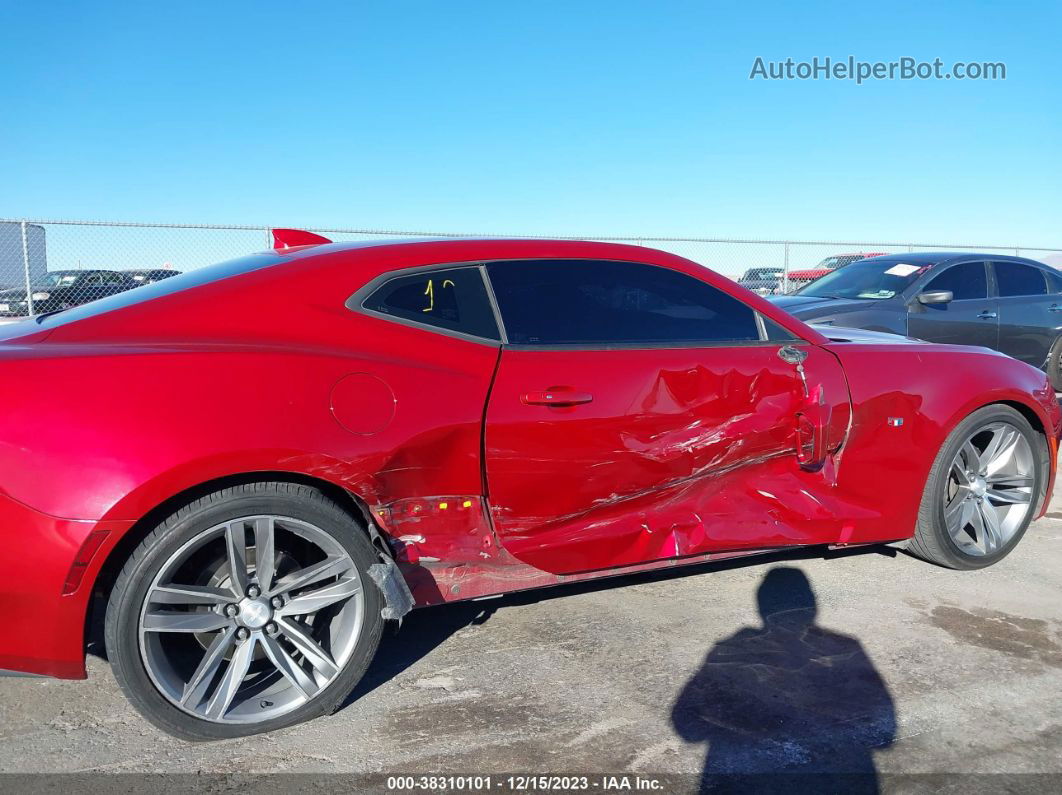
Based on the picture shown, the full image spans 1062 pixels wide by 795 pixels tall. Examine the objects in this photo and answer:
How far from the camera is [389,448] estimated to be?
8.82ft

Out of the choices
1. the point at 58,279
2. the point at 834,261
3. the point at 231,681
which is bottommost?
the point at 231,681

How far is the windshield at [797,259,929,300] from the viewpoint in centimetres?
821

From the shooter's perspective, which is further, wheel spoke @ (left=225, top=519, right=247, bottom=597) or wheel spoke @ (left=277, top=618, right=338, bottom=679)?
wheel spoke @ (left=277, top=618, right=338, bottom=679)

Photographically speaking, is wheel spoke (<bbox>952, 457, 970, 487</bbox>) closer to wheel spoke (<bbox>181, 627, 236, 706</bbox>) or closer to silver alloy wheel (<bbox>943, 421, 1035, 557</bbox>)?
silver alloy wheel (<bbox>943, 421, 1035, 557</bbox>)

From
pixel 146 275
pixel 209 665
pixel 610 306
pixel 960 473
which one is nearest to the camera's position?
pixel 209 665

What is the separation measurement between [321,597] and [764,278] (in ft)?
42.3

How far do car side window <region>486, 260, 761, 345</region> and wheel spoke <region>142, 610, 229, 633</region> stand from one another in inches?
53.1

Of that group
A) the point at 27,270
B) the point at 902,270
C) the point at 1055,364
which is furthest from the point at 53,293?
the point at 1055,364

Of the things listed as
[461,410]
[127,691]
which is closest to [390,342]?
[461,410]

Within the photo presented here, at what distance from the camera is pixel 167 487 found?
2373 millimetres

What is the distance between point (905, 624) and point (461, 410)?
6.80 feet

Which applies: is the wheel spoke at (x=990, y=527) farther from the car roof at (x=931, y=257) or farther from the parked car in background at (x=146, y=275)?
the parked car in background at (x=146, y=275)

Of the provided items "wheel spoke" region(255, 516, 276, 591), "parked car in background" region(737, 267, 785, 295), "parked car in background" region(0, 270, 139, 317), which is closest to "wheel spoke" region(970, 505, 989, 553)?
"wheel spoke" region(255, 516, 276, 591)

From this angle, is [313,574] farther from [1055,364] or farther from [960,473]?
[1055,364]
